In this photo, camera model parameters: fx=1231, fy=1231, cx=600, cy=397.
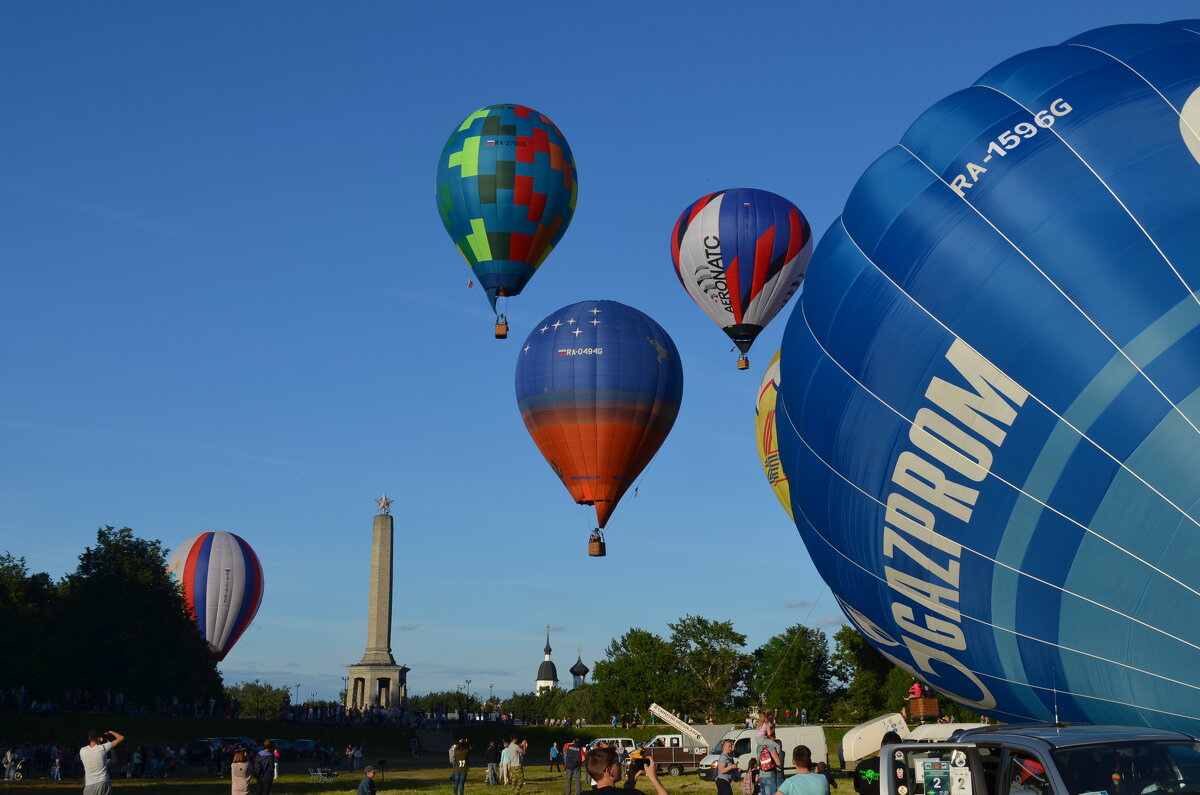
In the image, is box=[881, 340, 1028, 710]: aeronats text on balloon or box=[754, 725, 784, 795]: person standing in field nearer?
box=[881, 340, 1028, 710]: aeronats text on balloon

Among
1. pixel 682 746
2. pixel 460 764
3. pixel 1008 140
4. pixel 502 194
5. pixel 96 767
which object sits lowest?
pixel 682 746

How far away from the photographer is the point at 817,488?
16.4 metres

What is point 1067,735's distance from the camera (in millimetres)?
9195

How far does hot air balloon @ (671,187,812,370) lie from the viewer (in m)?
43.6

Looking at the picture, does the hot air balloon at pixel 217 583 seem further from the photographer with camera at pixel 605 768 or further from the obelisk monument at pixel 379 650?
the photographer with camera at pixel 605 768

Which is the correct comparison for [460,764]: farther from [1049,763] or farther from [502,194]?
[502,194]

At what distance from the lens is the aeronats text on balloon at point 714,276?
4388cm

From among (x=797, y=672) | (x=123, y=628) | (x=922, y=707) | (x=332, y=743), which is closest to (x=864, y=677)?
(x=797, y=672)

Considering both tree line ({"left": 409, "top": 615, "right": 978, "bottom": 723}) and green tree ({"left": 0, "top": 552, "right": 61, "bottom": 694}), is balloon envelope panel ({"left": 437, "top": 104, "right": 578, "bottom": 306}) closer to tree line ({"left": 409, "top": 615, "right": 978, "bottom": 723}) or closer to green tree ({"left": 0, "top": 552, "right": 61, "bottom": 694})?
green tree ({"left": 0, "top": 552, "right": 61, "bottom": 694})

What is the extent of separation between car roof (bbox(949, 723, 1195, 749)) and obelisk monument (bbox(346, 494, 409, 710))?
77244 mm

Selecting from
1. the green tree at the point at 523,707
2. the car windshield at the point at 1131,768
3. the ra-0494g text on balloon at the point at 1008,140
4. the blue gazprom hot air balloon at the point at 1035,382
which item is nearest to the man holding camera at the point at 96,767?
the blue gazprom hot air balloon at the point at 1035,382

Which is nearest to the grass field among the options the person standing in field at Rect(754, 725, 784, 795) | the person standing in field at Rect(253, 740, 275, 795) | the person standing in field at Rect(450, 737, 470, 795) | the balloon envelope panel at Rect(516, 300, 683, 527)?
the person standing in field at Rect(450, 737, 470, 795)

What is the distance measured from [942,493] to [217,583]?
223 ft

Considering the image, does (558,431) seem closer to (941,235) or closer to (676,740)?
(676,740)
